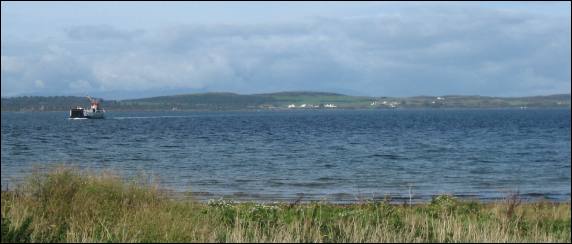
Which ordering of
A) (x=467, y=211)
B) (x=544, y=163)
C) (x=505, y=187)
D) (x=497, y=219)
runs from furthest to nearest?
(x=544, y=163) < (x=505, y=187) < (x=467, y=211) < (x=497, y=219)

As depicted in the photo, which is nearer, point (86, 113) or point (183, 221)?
point (183, 221)

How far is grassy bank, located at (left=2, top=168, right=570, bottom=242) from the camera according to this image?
1179 cm

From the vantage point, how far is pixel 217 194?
27594 millimetres

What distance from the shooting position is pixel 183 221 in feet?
40.8

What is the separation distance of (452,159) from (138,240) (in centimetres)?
3934

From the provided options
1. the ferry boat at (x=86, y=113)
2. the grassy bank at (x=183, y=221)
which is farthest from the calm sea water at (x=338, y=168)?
the ferry boat at (x=86, y=113)

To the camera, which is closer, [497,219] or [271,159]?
[497,219]

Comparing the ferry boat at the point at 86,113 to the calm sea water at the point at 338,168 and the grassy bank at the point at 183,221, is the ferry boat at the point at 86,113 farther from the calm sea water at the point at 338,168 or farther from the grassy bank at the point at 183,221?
the grassy bank at the point at 183,221

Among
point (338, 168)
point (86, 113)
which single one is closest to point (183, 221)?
point (338, 168)

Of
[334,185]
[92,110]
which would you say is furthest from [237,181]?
[92,110]

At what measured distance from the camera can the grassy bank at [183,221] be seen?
11789mm

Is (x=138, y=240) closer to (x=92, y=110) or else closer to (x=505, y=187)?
(x=505, y=187)

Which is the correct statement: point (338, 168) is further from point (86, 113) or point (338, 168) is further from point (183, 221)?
point (86, 113)

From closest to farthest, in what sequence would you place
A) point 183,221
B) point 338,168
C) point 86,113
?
point 183,221 < point 338,168 < point 86,113
